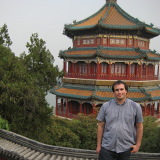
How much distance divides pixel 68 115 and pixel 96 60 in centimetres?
514

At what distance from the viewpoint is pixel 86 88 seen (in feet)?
64.7

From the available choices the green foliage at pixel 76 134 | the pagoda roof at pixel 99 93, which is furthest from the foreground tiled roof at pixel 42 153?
the pagoda roof at pixel 99 93

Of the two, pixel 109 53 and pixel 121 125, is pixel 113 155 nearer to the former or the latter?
pixel 121 125

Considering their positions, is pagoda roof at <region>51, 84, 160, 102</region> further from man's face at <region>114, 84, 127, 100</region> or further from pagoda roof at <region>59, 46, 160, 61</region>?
man's face at <region>114, 84, 127, 100</region>

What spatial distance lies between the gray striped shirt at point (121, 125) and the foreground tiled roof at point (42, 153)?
103 inches

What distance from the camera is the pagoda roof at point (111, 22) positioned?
Result: 19516 mm

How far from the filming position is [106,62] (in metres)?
19.6

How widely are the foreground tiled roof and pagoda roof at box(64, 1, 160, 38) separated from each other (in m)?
13.8

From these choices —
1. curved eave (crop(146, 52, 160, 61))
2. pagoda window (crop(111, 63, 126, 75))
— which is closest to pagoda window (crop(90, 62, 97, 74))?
pagoda window (crop(111, 63, 126, 75))

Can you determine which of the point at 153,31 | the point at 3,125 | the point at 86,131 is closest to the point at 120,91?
the point at 3,125

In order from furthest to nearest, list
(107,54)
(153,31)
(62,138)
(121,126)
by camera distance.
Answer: (153,31) < (107,54) < (62,138) < (121,126)

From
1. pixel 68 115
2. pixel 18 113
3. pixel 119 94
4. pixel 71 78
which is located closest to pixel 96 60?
pixel 71 78

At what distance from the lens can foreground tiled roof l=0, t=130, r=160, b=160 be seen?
251 inches

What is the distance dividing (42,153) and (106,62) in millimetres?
13630
